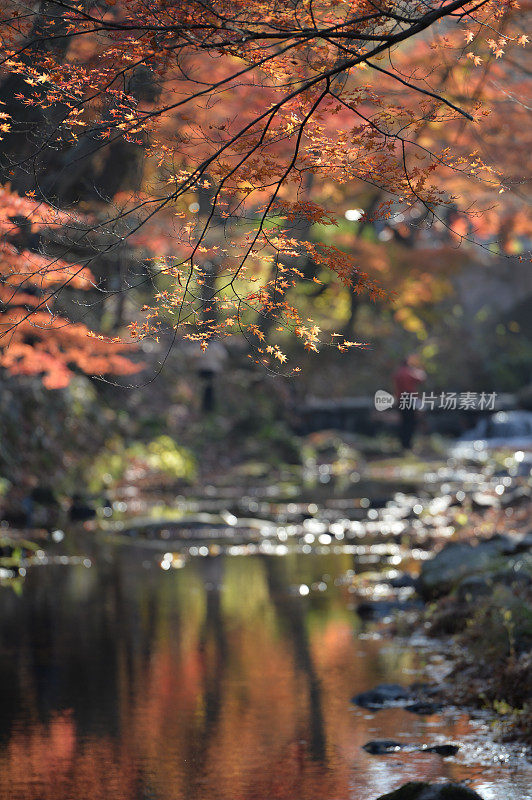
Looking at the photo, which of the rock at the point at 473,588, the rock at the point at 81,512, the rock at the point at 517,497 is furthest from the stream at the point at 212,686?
the rock at the point at 517,497

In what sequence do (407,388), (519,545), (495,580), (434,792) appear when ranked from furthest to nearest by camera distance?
(407,388)
(519,545)
(495,580)
(434,792)

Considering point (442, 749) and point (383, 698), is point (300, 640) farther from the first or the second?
point (442, 749)

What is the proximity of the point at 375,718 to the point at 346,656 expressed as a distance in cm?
181

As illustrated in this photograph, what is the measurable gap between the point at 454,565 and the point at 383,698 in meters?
3.72

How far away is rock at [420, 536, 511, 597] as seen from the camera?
451 inches

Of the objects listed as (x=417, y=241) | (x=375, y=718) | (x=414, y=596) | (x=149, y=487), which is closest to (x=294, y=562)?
(x=414, y=596)

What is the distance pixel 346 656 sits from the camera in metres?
9.70

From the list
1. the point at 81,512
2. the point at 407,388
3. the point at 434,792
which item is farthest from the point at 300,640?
the point at 407,388

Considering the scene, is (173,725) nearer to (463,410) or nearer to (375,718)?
(375,718)

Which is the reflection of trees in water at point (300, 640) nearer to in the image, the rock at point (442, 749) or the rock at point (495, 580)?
the rock at point (442, 749)

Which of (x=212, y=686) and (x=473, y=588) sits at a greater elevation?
(x=473, y=588)

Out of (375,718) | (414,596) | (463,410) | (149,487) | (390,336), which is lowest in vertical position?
(375,718)

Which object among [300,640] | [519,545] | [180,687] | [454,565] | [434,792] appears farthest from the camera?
[519,545]

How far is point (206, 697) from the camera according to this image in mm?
8406
